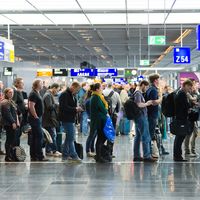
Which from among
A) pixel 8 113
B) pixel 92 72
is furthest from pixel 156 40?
pixel 92 72

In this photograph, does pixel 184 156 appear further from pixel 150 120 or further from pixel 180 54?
pixel 180 54

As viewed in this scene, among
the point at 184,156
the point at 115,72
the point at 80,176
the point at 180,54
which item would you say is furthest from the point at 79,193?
the point at 115,72

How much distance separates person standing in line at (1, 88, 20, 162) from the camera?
9672 millimetres

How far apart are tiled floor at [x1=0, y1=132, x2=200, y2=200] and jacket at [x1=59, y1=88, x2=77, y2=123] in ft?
2.94

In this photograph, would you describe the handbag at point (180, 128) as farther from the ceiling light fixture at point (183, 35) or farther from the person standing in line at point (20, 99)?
the ceiling light fixture at point (183, 35)

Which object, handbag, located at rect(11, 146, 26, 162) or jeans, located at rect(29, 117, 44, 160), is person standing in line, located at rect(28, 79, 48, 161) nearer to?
jeans, located at rect(29, 117, 44, 160)

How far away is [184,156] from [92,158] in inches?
77.2
